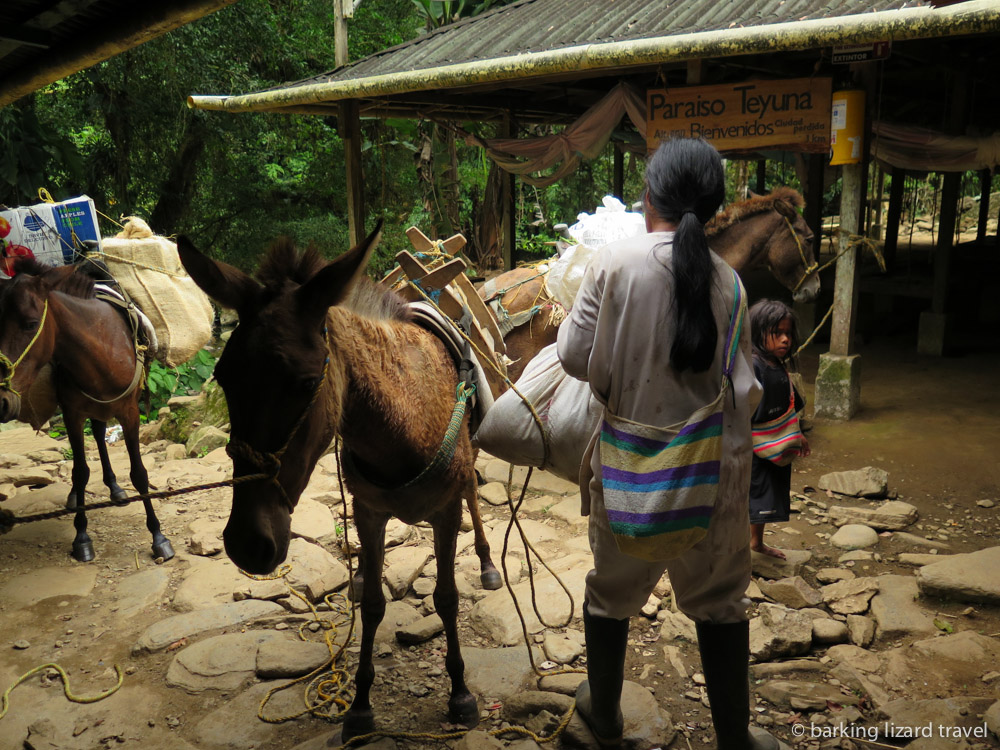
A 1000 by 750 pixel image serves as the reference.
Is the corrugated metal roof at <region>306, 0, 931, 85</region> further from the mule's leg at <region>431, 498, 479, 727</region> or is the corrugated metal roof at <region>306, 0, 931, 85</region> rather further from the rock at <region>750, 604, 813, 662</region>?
the mule's leg at <region>431, 498, 479, 727</region>

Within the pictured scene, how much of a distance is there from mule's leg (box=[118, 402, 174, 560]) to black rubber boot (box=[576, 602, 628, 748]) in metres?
3.22

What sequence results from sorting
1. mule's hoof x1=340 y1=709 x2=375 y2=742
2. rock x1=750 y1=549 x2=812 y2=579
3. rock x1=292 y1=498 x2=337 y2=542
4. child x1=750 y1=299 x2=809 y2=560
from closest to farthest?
mule's hoof x1=340 y1=709 x2=375 y2=742, child x1=750 y1=299 x2=809 y2=560, rock x1=750 y1=549 x2=812 y2=579, rock x1=292 y1=498 x2=337 y2=542

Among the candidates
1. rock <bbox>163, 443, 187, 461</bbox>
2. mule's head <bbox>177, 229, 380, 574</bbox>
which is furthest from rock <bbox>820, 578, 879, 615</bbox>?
rock <bbox>163, 443, 187, 461</bbox>

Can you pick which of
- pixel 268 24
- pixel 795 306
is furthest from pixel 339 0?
pixel 795 306

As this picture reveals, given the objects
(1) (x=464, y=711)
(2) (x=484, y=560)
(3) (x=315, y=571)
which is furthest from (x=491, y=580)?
(1) (x=464, y=711)

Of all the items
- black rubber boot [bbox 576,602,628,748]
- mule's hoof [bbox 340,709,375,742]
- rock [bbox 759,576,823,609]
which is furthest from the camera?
rock [bbox 759,576,823,609]

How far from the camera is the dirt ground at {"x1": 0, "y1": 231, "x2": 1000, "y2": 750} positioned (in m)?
3.00

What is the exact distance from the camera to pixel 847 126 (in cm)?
582

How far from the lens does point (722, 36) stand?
16.1 feet

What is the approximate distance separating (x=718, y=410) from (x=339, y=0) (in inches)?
320

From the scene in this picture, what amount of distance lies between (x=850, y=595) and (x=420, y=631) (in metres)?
2.24

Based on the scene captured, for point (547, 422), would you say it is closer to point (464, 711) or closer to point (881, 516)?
point (464, 711)

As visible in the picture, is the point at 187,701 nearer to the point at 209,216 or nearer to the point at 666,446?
the point at 666,446

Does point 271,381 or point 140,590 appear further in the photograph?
point 140,590
